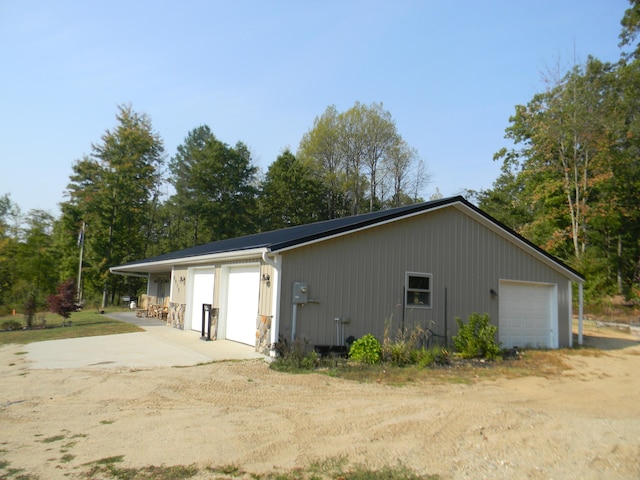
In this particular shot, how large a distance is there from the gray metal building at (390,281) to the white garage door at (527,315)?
0.03 m

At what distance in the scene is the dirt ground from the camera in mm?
4258

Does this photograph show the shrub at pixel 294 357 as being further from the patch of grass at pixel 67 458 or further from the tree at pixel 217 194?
the tree at pixel 217 194

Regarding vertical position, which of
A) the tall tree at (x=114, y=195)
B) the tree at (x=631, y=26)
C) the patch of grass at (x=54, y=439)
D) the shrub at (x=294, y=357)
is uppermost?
the tree at (x=631, y=26)

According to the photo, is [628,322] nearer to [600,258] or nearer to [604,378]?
[600,258]

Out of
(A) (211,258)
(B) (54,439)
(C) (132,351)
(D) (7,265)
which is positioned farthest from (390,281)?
(D) (7,265)

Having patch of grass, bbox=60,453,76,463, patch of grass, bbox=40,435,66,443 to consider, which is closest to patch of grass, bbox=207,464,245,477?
patch of grass, bbox=60,453,76,463

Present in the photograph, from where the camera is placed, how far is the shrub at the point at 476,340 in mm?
10797

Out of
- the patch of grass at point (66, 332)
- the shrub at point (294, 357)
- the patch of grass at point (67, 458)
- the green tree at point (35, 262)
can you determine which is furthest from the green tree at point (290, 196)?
the patch of grass at point (67, 458)

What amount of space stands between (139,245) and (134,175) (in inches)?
211

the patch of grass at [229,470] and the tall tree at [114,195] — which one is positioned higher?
the tall tree at [114,195]

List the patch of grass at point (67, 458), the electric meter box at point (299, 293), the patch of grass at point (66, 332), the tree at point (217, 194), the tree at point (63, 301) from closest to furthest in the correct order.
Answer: the patch of grass at point (67, 458) < the electric meter box at point (299, 293) < the patch of grass at point (66, 332) < the tree at point (63, 301) < the tree at point (217, 194)

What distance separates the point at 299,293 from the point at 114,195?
1046 inches

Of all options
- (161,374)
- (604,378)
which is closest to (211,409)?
(161,374)

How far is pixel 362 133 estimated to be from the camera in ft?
116
